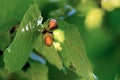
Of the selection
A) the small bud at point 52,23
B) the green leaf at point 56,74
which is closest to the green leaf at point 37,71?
the green leaf at point 56,74

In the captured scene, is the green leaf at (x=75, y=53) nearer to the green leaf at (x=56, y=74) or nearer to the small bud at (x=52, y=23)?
the small bud at (x=52, y=23)

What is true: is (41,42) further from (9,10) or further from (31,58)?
(31,58)

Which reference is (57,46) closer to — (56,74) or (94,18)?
(94,18)

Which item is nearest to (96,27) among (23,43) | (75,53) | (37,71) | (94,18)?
(94,18)

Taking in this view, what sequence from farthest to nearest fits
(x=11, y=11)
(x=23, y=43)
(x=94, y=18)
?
(x=94, y=18) → (x=11, y=11) → (x=23, y=43)

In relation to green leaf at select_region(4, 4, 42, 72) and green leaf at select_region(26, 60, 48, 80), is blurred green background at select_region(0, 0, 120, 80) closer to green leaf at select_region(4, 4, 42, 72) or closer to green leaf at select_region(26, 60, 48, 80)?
green leaf at select_region(4, 4, 42, 72)

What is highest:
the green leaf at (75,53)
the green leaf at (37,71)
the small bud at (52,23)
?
the small bud at (52,23)

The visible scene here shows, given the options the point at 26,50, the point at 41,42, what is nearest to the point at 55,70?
the point at 41,42
